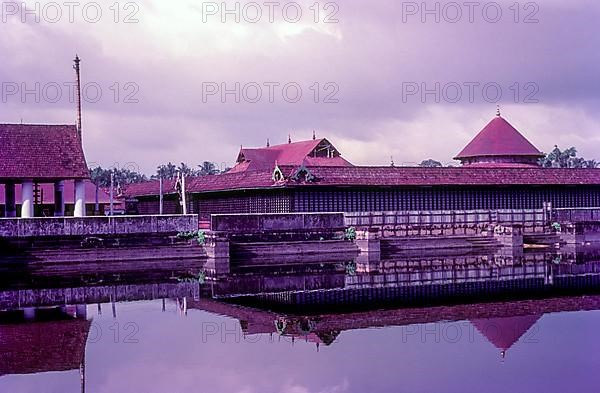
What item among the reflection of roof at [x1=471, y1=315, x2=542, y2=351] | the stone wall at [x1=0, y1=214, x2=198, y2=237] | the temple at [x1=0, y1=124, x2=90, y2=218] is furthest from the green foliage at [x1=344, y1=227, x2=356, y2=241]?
the reflection of roof at [x1=471, y1=315, x2=542, y2=351]

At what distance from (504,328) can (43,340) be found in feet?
28.0

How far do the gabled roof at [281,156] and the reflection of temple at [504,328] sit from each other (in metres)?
36.9

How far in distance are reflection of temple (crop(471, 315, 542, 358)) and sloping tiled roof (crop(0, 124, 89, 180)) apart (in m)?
19.7

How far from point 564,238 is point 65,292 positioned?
23321 mm

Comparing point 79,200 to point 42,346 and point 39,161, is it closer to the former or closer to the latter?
point 39,161

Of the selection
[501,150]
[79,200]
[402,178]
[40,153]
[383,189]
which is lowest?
[79,200]

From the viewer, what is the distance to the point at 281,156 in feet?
189

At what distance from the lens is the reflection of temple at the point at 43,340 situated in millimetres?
12852

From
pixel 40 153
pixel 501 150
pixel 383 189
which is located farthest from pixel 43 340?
pixel 501 150

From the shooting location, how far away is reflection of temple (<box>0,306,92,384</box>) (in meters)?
12.9

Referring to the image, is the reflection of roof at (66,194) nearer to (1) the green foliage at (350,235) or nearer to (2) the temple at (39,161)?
(2) the temple at (39,161)

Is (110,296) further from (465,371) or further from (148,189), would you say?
(148,189)

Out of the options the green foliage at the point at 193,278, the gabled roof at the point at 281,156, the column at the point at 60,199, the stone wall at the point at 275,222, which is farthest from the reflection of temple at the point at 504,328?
the gabled roof at the point at 281,156

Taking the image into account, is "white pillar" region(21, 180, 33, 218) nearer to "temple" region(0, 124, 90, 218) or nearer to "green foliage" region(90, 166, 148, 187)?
"temple" region(0, 124, 90, 218)
